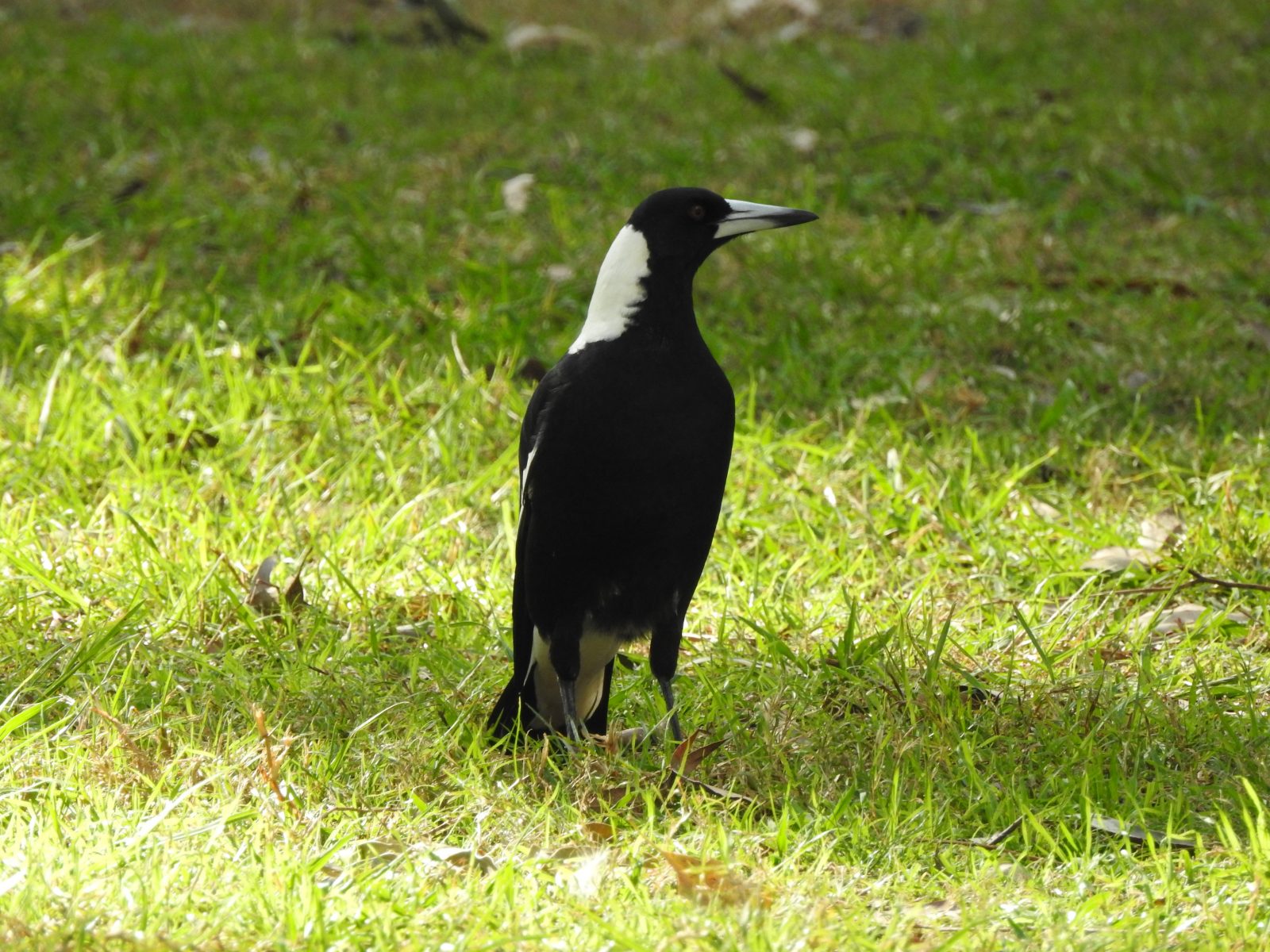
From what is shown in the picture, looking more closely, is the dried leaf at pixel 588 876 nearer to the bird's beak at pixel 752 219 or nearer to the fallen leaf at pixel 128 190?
the bird's beak at pixel 752 219

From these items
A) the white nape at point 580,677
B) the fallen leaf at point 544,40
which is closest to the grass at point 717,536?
the white nape at point 580,677

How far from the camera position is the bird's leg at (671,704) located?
260 centimetres

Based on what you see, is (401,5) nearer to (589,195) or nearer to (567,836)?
(589,195)

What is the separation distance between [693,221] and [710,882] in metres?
1.16

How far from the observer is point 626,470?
246 centimetres

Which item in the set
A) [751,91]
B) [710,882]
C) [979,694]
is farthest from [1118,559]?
[751,91]

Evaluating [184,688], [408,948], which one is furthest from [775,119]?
[408,948]

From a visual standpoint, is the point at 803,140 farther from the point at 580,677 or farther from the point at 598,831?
the point at 598,831

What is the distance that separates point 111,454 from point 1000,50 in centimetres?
512

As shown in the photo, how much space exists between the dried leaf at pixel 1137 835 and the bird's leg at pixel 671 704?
2.30ft

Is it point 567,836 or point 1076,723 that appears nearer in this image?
point 567,836

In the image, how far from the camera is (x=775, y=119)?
6.48 metres

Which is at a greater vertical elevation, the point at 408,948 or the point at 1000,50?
the point at 1000,50

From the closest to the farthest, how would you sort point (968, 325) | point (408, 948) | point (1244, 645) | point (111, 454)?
point (408, 948), point (1244, 645), point (111, 454), point (968, 325)
